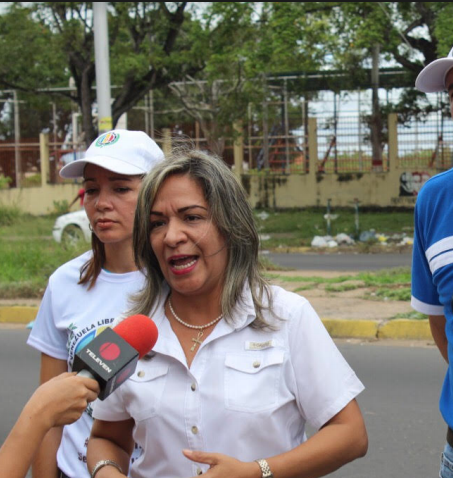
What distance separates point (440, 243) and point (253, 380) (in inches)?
30.9

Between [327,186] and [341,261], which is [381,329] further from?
[327,186]

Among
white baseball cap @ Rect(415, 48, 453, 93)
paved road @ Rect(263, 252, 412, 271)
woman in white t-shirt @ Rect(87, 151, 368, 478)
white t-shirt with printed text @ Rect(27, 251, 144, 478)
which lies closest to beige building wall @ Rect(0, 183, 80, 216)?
paved road @ Rect(263, 252, 412, 271)

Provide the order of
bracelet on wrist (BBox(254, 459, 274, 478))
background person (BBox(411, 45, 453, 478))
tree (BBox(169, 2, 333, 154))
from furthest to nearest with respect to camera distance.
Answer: tree (BBox(169, 2, 333, 154)) → background person (BBox(411, 45, 453, 478)) → bracelet on wrist (BBox(254, 459, 274, 478))

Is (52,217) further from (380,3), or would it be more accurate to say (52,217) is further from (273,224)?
(380,3)

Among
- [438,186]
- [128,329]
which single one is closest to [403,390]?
[438,186]

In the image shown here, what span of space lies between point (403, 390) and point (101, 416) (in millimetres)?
4571

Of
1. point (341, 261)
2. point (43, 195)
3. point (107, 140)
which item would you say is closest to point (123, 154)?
point (107, 140)

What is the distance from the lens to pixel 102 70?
1247 centimetres

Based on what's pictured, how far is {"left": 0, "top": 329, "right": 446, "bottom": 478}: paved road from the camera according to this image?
16.7 feet

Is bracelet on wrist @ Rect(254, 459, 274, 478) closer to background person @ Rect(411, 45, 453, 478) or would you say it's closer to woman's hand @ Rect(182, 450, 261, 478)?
woman's hand @ Rect(182, 450, 261, 478)

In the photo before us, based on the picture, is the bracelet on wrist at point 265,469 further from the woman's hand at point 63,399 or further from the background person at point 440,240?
the background person at point 440,240

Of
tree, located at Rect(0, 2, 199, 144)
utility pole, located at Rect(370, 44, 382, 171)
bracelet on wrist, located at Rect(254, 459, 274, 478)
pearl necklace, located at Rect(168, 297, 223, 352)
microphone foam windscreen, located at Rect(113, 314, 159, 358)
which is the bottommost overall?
bracelet on wrist, located at Rect(254, 459, 274, 478)

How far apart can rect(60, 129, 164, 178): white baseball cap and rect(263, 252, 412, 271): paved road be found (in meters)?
11.4

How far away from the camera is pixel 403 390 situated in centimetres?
652
